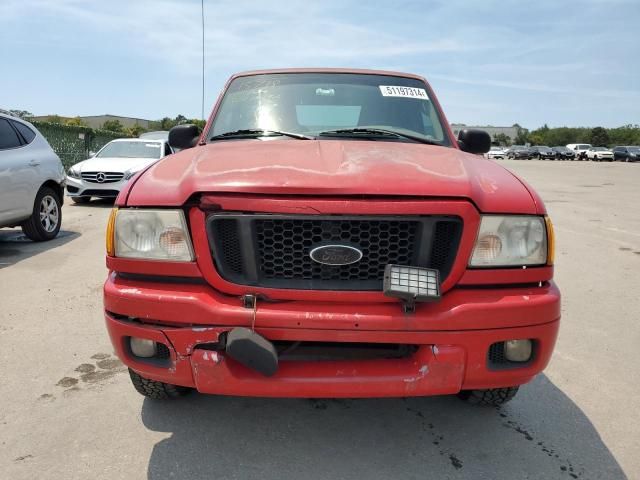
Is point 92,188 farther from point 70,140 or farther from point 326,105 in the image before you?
point 70,140

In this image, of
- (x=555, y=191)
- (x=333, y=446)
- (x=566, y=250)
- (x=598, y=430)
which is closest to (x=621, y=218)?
(x=566, y=250)

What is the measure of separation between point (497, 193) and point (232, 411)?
65.7 inches

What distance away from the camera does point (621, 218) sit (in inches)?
418

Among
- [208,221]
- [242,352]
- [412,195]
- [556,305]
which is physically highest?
[412,195]

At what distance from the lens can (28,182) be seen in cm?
698

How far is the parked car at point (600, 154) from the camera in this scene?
53438 mm

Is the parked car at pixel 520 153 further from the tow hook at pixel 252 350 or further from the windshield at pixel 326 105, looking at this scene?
the tow hook at pixel 252 350

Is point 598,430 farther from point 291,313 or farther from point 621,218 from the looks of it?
point 621,218

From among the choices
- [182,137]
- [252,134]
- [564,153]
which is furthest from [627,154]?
[252,134]

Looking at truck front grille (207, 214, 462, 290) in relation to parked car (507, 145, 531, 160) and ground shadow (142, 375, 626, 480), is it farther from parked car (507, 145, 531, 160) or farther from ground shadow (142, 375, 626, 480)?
parked car (507, 145, 531, 160)

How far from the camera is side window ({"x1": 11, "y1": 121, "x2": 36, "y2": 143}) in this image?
7180 mm

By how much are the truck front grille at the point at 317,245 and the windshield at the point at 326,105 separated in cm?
115

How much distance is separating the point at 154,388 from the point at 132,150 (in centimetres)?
1096

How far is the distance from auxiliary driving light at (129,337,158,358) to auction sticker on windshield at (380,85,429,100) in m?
2.25
